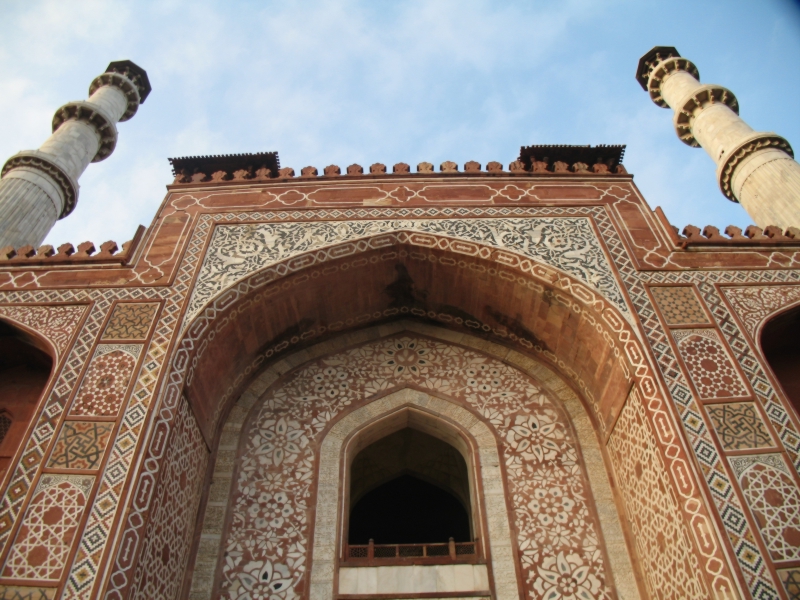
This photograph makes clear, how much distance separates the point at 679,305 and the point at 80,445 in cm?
453

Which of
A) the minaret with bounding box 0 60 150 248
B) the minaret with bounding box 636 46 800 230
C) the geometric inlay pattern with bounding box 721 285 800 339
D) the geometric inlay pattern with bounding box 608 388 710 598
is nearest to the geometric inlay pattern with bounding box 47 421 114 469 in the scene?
the minaret with bounding box 0 60 150 248

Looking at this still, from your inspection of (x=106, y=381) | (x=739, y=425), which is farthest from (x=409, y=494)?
(x=739, y=425)

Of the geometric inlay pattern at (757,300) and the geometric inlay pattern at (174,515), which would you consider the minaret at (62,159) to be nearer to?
the geometric inlay pattern at (174,515)

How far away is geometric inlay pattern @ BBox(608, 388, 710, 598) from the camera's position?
4176 mm

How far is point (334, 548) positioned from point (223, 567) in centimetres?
80

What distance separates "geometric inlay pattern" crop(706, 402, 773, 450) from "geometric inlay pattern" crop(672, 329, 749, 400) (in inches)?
4.1

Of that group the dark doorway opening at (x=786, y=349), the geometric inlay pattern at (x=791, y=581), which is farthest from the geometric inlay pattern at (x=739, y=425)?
the dark doorway opening at (x=786, y=349)

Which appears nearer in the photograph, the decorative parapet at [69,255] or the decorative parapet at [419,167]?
the decorative parapet at [69,255]

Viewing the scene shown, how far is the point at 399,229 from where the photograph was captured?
627cm

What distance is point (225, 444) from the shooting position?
5551 millimetres

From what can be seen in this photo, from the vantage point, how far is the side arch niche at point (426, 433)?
4.69m

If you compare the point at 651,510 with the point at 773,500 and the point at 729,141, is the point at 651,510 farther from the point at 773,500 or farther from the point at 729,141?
the point at 729,141

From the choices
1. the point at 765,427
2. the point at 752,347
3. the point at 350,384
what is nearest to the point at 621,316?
the point at 752,347

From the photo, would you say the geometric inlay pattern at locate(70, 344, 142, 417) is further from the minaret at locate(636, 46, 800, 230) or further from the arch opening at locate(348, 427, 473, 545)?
the minaret at locate(636, 46, 800, 230)
